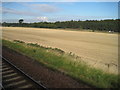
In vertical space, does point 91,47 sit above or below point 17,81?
above

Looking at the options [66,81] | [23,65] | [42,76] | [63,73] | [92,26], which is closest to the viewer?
[66,81]

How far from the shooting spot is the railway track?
8516 mm

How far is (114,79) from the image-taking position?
1007 cm

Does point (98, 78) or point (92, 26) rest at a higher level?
point (92, 26)

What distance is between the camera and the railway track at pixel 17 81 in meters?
8.52

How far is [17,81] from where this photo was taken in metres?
9.32

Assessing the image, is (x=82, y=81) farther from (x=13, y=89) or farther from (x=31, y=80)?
(x=13, y=89)

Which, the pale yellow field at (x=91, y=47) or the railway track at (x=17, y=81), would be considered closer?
the railway track at (x=17, y=81)

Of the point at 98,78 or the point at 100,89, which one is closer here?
the point at 100,89

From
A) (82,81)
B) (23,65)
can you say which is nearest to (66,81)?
(82,81)

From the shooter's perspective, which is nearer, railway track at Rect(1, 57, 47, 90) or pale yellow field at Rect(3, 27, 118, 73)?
railway track at Rect(1, 57, 47, 90)

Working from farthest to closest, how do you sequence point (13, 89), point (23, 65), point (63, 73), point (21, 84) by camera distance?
point (23, 65) < point (63, 73) < point (21, 84) < point (13, 89)

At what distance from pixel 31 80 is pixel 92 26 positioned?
91.3 metres

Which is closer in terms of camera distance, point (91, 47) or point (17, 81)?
point (17, 81)
